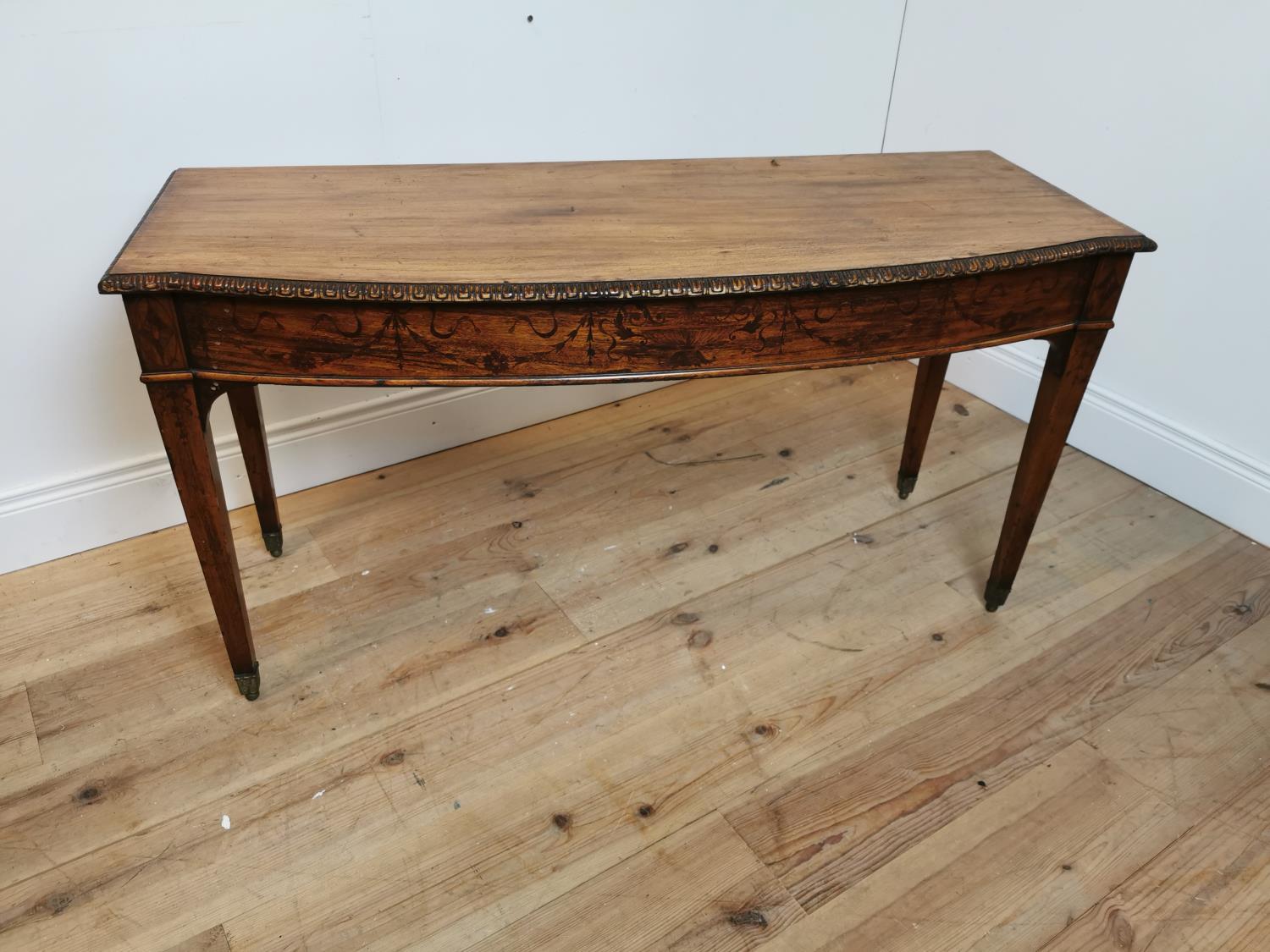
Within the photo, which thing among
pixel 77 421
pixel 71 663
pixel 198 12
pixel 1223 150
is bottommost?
pixel 71 663

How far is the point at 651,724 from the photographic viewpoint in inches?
58.6

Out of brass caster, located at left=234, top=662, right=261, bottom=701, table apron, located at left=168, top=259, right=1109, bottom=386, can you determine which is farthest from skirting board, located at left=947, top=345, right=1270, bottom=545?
brass caster, located at left=234, top=662, right=261, bottom=701

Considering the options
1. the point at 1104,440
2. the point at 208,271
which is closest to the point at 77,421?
the point at 208,271

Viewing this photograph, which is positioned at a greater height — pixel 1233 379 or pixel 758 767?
pixel 1233 379

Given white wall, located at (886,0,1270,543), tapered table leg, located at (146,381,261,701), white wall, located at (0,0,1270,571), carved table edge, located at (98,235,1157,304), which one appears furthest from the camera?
white wall, located at (886,0,1270,543)

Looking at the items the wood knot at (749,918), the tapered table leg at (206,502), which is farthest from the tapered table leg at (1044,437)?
the tapered table leg at (206,502)

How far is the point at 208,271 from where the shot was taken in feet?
3.75

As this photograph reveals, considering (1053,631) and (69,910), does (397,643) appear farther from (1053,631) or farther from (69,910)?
(1053,631)

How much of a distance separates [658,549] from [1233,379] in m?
1.17

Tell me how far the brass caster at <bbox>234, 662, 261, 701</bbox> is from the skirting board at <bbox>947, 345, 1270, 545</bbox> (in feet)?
5.75

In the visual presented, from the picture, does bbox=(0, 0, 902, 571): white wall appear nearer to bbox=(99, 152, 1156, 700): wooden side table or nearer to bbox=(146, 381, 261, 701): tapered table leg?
bbox=(99, 152, 1156, 700): wooden side table

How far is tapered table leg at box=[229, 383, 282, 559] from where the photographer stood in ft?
5.25

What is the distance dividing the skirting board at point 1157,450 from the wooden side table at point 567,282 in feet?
2.17

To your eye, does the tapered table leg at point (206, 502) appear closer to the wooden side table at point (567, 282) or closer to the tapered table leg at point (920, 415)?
the wooden side table at point (567, 282)
